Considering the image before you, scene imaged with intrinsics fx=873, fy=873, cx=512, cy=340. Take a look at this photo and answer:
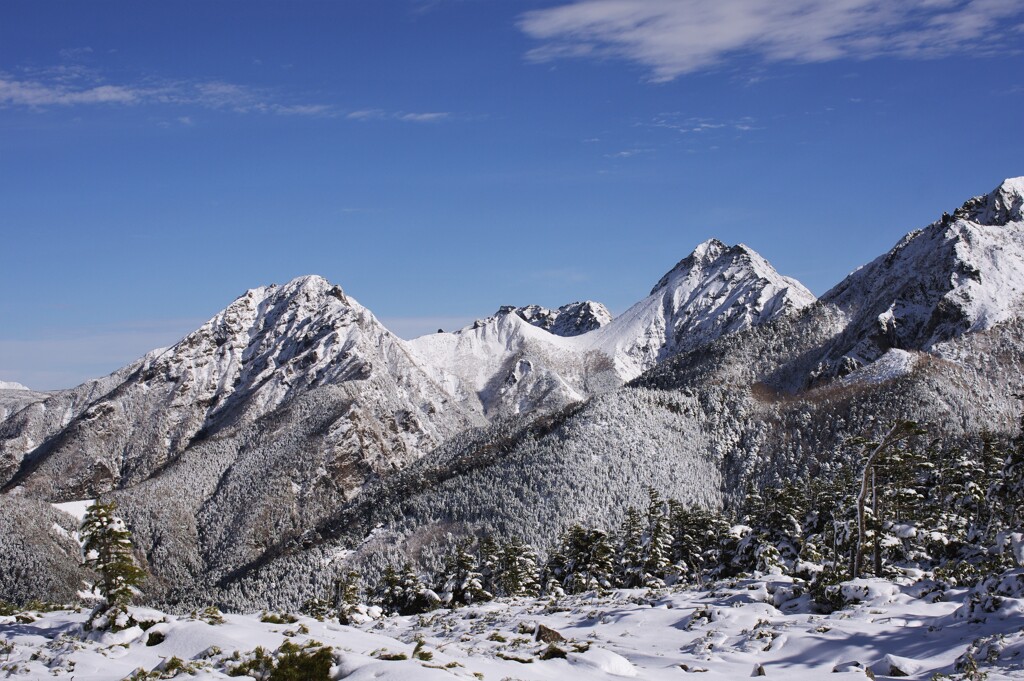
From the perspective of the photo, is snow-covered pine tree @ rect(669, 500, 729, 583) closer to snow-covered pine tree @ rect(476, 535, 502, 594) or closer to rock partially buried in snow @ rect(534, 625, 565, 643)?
snow-covered pine tree @ rect(476, 535, 502, 594)

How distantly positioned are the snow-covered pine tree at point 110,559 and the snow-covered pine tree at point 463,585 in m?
38.4

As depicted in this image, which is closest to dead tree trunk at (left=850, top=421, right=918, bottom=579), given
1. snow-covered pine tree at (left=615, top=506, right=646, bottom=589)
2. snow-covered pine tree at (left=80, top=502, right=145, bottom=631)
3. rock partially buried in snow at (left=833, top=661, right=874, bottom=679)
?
rock partially buried in snow at (left=833, top=661, right=874, bottom=679)

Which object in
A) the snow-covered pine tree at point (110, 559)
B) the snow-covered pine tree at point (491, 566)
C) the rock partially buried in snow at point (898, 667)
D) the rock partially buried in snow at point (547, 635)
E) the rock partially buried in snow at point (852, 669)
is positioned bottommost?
the snow-covered pine tree at point (491, 566)

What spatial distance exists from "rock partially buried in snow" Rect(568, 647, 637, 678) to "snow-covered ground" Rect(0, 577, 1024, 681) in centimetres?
6

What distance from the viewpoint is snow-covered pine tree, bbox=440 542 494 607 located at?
76250 millimetres

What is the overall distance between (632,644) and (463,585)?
45053mm

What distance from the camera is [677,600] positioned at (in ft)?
134

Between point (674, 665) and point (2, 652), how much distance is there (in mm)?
23516

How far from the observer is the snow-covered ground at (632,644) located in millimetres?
26594

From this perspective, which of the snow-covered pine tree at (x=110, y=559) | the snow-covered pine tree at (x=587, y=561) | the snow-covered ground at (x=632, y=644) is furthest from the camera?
Answer: the snow-covered pine tree at (x=587, y=561)

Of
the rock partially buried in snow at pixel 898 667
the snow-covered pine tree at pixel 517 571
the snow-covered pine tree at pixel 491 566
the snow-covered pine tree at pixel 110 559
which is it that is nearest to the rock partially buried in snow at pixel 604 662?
the rock partially buried in snow at pixel 898 667

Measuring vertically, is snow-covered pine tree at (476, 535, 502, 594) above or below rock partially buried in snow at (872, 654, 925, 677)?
below

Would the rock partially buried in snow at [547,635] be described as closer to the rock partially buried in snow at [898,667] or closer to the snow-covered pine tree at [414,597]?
the rock partially buried in snow at [898,667]

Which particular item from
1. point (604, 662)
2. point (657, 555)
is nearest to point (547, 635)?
point (604, 662)
